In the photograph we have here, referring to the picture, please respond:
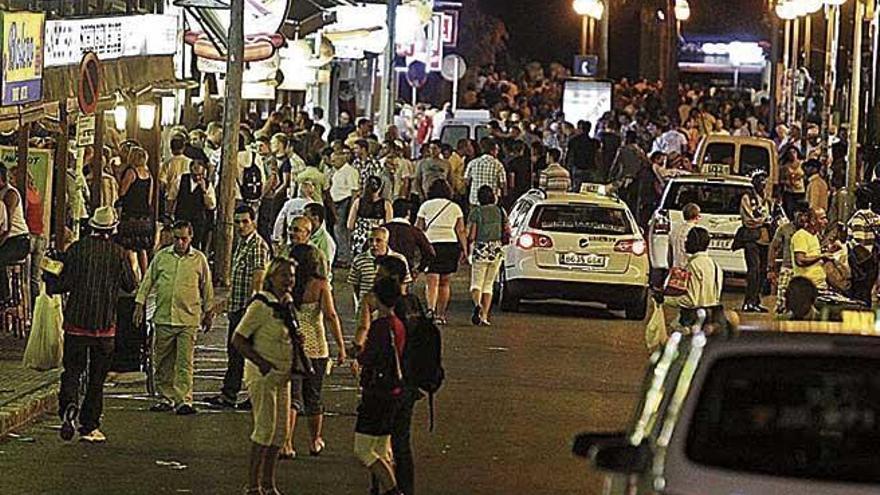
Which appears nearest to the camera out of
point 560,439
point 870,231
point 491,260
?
point 560,439

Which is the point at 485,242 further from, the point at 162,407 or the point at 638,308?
the point at 162,407

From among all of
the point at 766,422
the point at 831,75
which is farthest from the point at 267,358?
the point at 831,75

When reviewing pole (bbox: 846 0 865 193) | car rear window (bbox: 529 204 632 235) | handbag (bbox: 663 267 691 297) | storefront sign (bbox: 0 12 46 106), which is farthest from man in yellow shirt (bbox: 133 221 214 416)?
pole (bbox: 846 0 865 193)

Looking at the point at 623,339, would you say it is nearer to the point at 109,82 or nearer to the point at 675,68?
the point at 109,82

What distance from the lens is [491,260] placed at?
2328cm

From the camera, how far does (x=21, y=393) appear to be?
53.5 ft

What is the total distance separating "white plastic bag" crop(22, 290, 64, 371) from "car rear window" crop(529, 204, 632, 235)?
897cm

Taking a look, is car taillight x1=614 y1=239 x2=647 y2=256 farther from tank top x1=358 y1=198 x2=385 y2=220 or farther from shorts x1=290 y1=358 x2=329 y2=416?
shorts x1=290 y1=358 x2=329 y2=416

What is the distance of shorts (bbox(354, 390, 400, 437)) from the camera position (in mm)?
11750

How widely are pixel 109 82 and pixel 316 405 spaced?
9076mm

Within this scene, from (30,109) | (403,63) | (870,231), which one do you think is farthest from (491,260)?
(403,63)

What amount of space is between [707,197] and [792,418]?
2118 cm

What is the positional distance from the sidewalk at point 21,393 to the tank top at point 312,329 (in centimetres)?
232

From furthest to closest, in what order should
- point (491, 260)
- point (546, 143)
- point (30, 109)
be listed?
point (546, 143)
point (491, 260)
point (30, 109)
